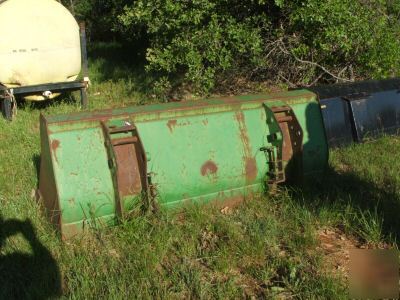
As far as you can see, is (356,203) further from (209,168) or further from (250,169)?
(209,168)

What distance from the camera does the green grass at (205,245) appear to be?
11.2 ft

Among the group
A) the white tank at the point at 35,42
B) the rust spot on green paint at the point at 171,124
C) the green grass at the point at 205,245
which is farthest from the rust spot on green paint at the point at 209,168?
the white tank at the point at 35,42

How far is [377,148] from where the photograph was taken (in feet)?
20.1

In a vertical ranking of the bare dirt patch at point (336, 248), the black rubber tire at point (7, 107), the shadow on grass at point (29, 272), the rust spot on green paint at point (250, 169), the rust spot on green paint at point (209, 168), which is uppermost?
the black rubber tire at point (7, 107)

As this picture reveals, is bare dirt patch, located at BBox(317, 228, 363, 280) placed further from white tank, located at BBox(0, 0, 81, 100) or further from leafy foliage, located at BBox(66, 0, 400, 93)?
white tank, located at BBox(0, 0, 81, 100)

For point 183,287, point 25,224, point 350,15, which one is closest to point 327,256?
point 183,287

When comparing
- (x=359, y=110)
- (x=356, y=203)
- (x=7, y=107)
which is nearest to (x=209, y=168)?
(x=356, y=203)

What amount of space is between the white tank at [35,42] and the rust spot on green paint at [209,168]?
4580 millimetres

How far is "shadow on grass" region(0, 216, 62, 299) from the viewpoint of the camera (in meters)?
3.43

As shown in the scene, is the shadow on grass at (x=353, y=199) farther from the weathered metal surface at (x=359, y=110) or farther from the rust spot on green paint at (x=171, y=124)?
the rust spot on green paint at (x=171, y=124)

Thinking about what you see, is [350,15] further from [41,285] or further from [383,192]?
[41,285]

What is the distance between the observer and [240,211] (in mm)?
4527

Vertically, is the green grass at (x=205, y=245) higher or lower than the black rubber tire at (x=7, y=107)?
lower

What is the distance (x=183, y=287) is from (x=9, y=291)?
1.19 meters
